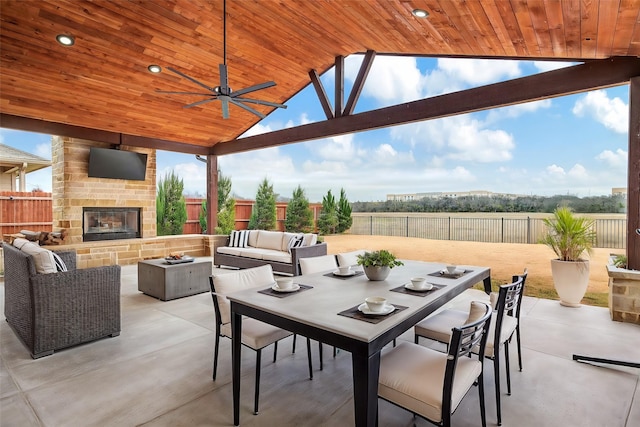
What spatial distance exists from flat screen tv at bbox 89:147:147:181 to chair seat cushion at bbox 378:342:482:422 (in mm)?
7091

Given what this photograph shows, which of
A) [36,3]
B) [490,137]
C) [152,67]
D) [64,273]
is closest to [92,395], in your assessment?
[64,273]

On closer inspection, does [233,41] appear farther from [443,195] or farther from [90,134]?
[443,195]

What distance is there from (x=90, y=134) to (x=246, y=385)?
6261 mm

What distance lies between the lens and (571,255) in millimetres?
4062

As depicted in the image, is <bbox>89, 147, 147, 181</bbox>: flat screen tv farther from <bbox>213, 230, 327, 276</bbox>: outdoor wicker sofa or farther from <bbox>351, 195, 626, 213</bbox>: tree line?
<bbox>351, 195, 626, 213</bbox>: tree line

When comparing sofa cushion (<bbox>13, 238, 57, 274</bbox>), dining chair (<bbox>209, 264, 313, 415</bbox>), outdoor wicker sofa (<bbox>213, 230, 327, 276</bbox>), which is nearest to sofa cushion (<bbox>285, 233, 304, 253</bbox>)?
outdoor wicker sofa (<bbox>213, 230, 327, 276</bbox>)

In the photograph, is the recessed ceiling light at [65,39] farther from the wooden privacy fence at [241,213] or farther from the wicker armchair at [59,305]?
the wooden privacy fence at [241,213]

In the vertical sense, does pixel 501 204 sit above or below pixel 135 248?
above

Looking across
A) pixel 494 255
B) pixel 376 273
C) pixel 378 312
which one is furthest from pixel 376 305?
pixel 494 255

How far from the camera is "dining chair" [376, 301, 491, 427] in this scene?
1.45 metres

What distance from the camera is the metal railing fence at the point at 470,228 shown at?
5840 mm

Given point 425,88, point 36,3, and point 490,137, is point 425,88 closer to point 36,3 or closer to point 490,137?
point 490,137

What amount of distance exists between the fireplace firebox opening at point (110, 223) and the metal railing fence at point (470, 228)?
612 cm

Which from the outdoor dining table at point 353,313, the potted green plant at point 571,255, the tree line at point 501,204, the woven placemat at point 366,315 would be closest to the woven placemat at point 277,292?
the outdoor dining table at point 353,313
